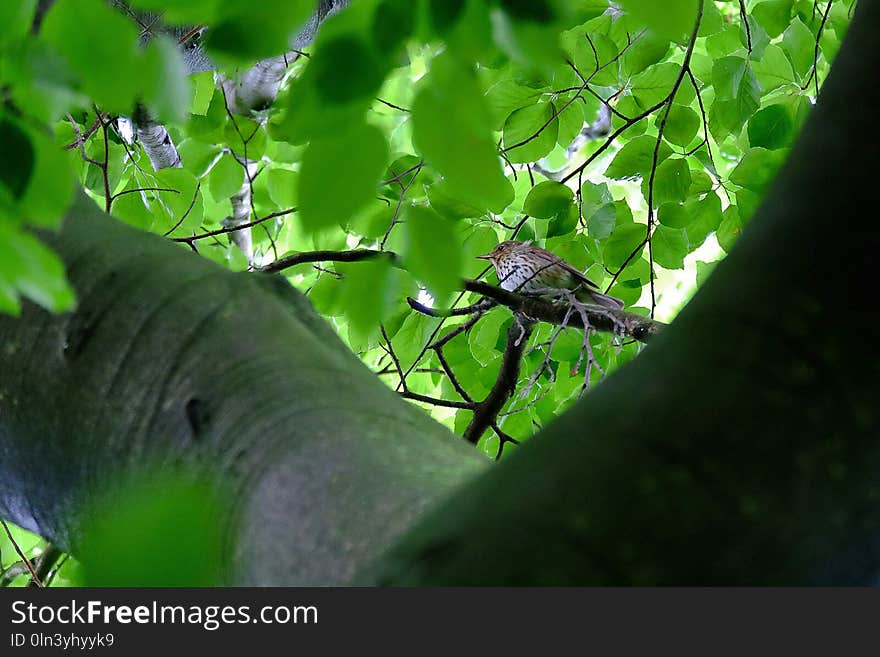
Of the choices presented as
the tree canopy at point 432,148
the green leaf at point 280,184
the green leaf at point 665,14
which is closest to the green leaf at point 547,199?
the tree canopy at point 432,148

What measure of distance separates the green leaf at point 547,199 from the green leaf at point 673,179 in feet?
1.07

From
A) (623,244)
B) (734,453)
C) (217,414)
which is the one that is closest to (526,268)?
(623,244)

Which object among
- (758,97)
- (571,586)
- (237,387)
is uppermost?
(758,97)

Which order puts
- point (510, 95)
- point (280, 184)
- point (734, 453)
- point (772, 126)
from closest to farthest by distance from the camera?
1. point (734, 453)
2. point (772, 126)
3. point (510, 95)
4. point (280, 184)

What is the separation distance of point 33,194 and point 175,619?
44 centimetres

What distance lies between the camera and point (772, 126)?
97.2 inches

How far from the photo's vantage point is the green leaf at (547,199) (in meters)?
2.47

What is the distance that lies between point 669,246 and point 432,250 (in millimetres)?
2198

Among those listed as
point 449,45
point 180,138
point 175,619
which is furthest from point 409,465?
point 180,138

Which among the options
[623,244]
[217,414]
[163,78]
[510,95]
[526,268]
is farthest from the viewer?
[526,268]

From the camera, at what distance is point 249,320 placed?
103 cm

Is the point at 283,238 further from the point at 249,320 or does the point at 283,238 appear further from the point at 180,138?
the point at 249,320

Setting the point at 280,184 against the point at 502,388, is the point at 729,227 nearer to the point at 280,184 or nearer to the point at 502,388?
the point at 502,388

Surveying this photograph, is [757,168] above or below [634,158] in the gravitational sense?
below
